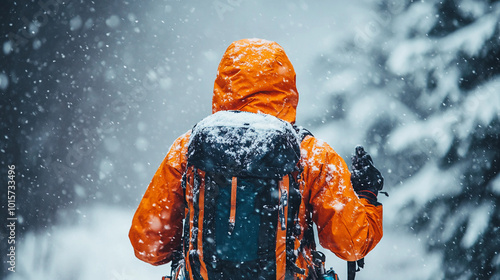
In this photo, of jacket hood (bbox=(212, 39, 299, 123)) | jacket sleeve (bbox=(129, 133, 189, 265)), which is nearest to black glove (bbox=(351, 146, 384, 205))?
jacket hood (bbox=(212, 39, 299, 123))

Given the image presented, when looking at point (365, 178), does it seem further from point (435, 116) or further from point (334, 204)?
point (435, 116)

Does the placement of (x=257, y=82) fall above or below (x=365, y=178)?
above

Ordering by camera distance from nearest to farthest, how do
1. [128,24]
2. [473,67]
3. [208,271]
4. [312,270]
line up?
[208,271], [312,270], [473,67], [128,24]

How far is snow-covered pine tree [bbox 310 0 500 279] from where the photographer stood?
698 centimetres

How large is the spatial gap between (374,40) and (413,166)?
390 cm

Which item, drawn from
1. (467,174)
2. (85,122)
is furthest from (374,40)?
(85,122)

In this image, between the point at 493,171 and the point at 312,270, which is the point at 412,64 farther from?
the point at 312,270

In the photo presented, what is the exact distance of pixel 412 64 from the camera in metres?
9.42

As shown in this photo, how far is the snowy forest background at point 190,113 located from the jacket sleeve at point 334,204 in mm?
6595

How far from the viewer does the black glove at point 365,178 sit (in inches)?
69.0

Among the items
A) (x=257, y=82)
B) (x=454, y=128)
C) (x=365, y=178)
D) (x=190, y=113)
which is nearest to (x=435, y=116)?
(x=454, y=128)

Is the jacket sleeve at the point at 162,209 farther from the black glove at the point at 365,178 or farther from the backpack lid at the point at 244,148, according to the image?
the black glove at the point at 365,178

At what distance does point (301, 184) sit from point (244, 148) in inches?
11.8

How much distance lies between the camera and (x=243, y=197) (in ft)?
4.41
